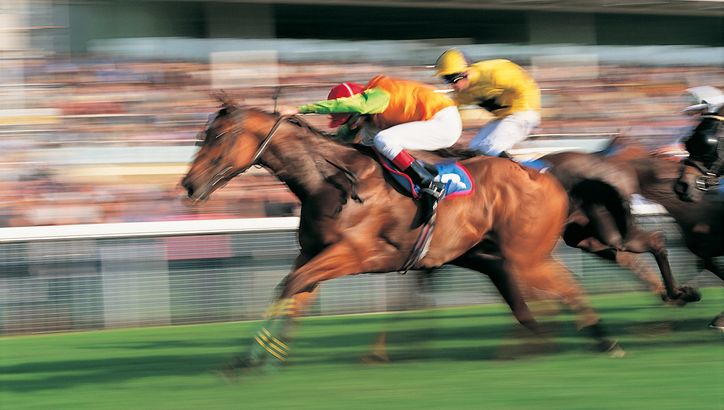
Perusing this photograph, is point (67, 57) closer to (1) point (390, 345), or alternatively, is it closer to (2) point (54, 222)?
(2) point (54, 222)

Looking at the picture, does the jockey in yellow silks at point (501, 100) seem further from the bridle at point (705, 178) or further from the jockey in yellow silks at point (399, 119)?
the bridle at point (705, 178)

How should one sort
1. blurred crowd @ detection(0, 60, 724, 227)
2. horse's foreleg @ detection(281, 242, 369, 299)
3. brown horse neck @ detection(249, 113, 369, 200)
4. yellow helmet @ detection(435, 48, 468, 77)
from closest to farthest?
horse's foreleg @ detection(281, 242, 369, 299)
brown horse neck @ detection(249, 113, 369, 200)
yellow helmet @ detection(435, 48, 468, 77)
blurred crowd @ detection(0, 60, 724, 227)

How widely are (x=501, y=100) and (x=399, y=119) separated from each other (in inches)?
35.6

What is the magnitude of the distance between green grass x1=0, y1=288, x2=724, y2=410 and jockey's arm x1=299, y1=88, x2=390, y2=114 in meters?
1.29

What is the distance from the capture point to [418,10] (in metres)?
11.4

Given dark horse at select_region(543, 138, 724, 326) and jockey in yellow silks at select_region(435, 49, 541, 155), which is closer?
jockey in yellow silks at select_region(435, 49, 541, 155)

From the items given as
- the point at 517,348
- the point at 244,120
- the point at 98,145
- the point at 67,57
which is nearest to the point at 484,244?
the point at 517,348

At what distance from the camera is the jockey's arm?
5.27m

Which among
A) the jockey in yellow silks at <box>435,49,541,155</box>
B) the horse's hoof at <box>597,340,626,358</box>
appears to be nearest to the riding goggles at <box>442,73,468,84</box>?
the jockey in yellow silks at <box>435,49,541,155</box>

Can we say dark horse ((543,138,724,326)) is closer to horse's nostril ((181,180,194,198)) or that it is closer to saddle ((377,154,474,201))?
saddle ((377,154,474,201))

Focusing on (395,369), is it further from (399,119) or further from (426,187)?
(399,119)

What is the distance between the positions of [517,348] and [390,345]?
0.89 m

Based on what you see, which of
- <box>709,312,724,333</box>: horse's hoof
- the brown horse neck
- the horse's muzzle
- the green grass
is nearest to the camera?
the green grass

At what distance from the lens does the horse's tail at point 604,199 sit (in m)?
6.55
